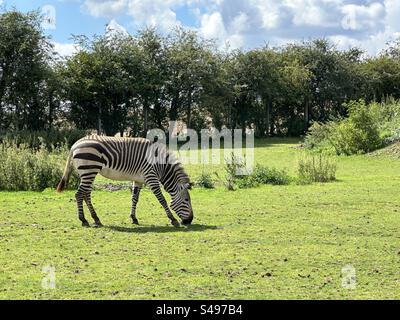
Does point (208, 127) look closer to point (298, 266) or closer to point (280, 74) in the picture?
point (280, 74)

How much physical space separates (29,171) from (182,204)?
735 cm

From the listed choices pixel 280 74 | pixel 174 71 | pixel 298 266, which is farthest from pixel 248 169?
pixel 280 74

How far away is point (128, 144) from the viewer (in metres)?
11.8

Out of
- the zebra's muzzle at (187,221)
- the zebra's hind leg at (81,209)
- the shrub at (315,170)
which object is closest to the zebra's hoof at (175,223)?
the zebra's muzzle at (187,221)

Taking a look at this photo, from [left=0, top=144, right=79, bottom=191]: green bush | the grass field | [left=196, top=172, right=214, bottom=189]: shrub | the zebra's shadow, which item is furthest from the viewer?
[left=196, top=172, right=214, bottom=189]: shrub

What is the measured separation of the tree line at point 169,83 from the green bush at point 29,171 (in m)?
17.6

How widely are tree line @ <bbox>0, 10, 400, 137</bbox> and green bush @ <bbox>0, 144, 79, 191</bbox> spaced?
17.6m

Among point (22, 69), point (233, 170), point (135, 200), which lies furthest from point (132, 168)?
point (22, 69)

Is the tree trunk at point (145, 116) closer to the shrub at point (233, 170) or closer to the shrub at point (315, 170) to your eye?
the shrub at point (233, 170)

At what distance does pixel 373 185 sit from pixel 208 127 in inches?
933

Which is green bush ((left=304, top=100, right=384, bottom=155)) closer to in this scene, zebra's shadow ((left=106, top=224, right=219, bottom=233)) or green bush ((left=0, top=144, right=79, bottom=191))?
green bush ((left=0, top=144, right=79, bottom=191))

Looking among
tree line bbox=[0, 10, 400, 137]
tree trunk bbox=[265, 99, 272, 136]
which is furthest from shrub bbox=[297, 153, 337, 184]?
tree trunk bbox=[265, 99, 272, 136]

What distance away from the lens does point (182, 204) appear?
11523 millimetres

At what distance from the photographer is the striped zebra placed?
11406 mm
